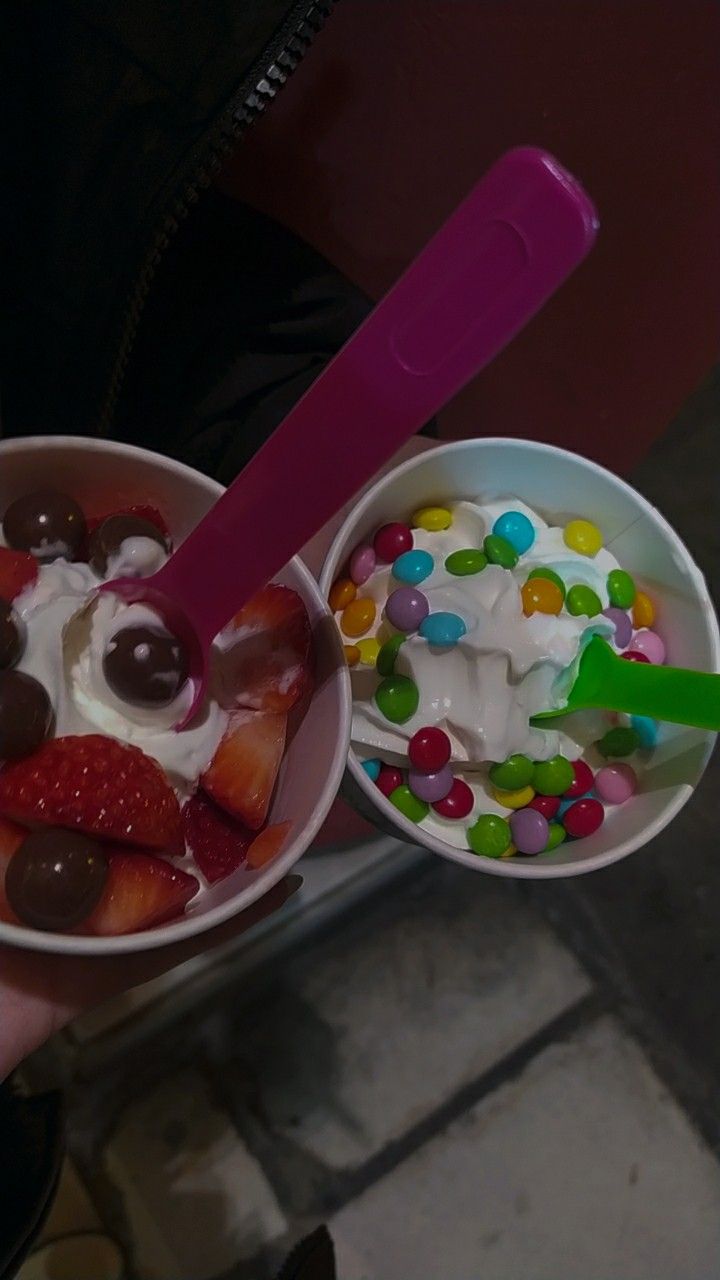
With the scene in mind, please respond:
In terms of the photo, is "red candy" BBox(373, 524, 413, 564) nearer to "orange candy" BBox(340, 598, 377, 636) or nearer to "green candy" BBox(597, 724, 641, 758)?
"orange candy" BBox(340, 598, 377, 636)

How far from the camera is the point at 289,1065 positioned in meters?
1.17

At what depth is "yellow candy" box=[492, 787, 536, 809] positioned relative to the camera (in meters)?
0.79

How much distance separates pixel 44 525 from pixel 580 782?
0.49 metres

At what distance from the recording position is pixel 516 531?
84 cm

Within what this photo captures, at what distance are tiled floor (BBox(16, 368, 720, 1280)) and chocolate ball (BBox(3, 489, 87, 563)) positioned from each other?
0.73m

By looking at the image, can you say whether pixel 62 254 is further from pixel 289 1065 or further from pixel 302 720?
pixel 289 1065

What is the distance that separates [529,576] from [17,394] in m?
0.47

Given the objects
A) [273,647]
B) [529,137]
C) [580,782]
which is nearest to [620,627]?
[580,782]

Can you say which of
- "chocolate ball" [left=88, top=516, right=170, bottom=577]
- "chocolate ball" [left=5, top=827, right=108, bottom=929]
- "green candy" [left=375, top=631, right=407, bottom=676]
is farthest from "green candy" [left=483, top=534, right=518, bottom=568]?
"chocolate ball" [left=5, top=827, right=108, bottom=929]

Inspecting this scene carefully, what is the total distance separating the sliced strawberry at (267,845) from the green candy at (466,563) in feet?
1.04

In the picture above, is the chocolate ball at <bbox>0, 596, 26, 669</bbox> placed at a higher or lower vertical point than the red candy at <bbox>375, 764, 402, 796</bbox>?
higher

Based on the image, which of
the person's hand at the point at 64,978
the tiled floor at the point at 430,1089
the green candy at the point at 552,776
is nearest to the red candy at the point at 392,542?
the green candy at the point at 552,776

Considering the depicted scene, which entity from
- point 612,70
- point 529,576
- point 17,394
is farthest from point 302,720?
point 612,70

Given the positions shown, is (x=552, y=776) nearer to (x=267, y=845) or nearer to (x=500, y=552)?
(x=500, y=552)
